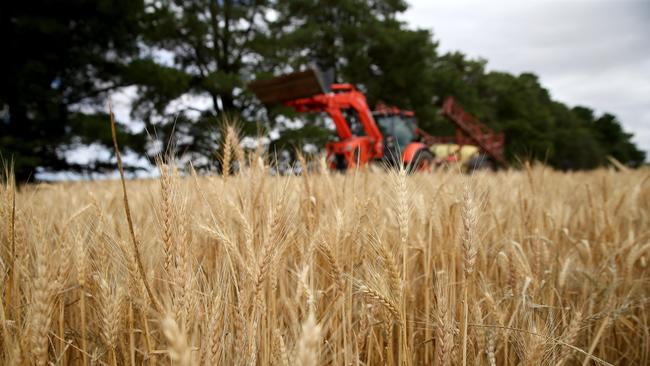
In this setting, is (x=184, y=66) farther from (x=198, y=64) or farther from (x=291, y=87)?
(x=291, y=87)

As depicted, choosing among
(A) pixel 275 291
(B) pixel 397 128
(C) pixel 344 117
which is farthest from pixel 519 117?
(A) pixel 275 291

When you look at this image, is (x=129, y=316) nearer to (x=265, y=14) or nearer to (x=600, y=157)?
(x=265, y=14)

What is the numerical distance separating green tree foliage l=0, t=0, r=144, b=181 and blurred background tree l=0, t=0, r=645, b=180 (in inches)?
1.0

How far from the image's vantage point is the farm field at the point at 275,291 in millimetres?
646

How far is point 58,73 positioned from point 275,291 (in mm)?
11118

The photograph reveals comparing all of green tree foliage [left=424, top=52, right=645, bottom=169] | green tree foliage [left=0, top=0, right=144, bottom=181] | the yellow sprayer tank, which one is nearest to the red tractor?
the yellow sprayer tank

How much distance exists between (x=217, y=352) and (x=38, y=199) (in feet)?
5.40

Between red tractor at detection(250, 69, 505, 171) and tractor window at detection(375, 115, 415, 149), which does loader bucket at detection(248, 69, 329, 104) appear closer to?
red tractor at detection(250, 69, 505, 171)

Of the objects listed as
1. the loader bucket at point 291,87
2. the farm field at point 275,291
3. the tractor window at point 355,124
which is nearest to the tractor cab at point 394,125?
the tractor window at point 355,124

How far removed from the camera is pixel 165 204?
66cm

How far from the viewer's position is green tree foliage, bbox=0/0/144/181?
27.3 feet

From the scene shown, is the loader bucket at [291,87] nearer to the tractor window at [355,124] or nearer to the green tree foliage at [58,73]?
the tractor window at [355,124]

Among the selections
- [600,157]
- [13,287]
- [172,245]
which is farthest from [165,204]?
[600,157]

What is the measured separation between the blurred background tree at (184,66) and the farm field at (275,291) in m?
0.64
